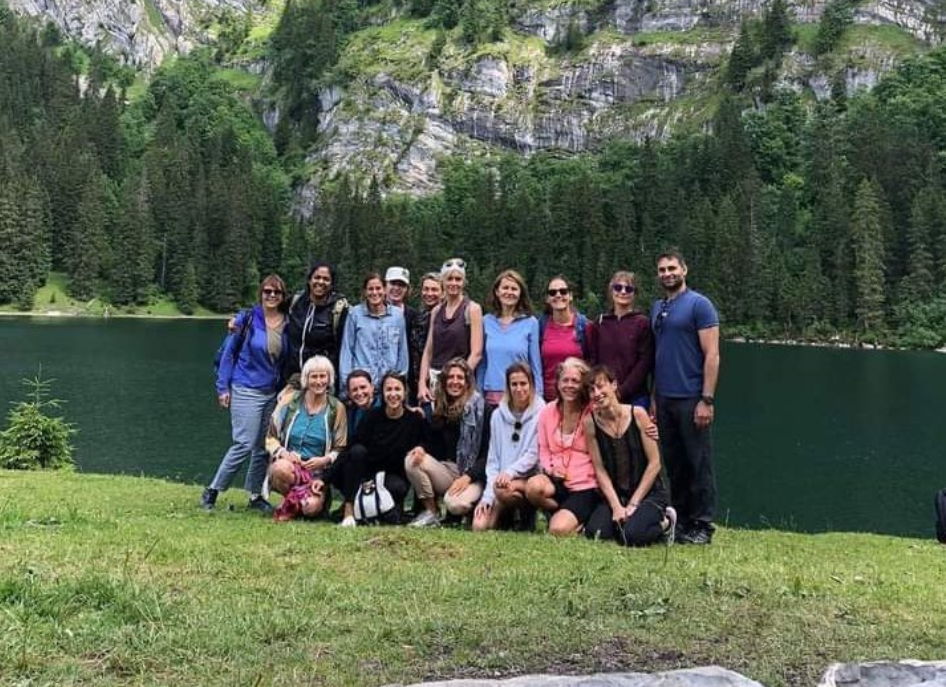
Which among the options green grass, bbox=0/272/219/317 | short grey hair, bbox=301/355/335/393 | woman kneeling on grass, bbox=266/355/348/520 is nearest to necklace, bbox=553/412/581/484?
woman kneeling on grass, bbox=266/355/348/520

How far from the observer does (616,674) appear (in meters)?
4.11

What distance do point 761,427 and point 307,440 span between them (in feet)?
98.5

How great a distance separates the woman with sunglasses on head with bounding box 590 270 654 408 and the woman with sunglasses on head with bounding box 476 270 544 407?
31.7 inches

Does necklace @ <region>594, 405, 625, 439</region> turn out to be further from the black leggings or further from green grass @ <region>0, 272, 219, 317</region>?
green grass @ <region>0, 272, 219, 317</region>

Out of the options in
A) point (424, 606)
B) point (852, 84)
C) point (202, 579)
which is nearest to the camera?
point (424, 606)

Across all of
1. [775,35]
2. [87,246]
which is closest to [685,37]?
[775,35]

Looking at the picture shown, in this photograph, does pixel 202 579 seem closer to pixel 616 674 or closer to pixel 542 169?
pixel 616 674

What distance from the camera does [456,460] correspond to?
9258 millimetres

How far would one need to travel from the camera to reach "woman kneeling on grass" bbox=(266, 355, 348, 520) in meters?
9.05

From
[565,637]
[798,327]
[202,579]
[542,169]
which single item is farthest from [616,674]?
[542,169]

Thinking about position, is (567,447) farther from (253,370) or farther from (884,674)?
(884,674)

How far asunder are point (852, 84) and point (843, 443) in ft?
421

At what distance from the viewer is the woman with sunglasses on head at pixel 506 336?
9109mm

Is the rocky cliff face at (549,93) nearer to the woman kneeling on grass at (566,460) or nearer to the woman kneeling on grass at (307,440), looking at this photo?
the woman kneeling on grass at (307,440)
